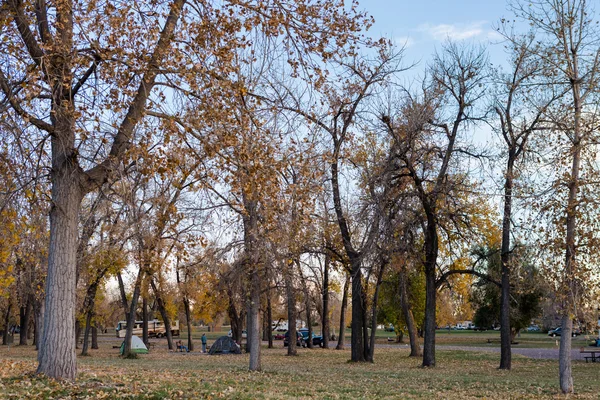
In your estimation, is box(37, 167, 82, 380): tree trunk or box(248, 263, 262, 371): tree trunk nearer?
box(37, 167, 82, 380): tree trunk

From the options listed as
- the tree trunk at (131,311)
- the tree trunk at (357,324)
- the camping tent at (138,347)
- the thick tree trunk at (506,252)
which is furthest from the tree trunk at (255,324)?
the camping tent at (138,347)

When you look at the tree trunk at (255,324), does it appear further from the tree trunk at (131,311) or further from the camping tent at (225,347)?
the camping tent at (225,347)

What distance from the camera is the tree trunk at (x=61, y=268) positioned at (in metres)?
10.5

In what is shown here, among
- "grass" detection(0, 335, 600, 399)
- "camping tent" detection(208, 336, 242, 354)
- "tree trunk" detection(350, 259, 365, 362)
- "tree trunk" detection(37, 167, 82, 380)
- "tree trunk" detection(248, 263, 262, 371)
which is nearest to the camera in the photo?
"grass" detection(0, 335, 600, 399)

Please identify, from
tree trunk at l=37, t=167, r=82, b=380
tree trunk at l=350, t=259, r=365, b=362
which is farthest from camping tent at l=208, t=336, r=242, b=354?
tree trunk at l=37, t=167, r=82, b=380

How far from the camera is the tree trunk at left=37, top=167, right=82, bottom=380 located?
34.6 feet

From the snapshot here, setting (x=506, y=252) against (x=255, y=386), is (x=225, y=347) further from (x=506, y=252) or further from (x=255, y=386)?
(x=255, y=386)

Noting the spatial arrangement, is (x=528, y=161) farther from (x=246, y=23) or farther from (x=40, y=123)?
(x=40, y=123)

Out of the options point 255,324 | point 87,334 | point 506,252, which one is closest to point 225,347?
point 87,334

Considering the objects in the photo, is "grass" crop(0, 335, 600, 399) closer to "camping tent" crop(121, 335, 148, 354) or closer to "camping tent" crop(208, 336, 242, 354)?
A: "camping tent" crop(208, 336, 242, 354)

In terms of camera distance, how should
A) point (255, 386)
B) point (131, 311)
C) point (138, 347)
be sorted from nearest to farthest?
point (255, 386)
point (131, 311)
point (138, 347)

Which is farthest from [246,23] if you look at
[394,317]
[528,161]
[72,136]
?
[394,317]

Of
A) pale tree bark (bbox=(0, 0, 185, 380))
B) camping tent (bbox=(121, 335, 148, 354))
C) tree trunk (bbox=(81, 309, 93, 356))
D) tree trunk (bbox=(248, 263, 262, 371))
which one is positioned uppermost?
pale tree bark (bbox=(0, 0, 185, 380))

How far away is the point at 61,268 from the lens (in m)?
10.7
